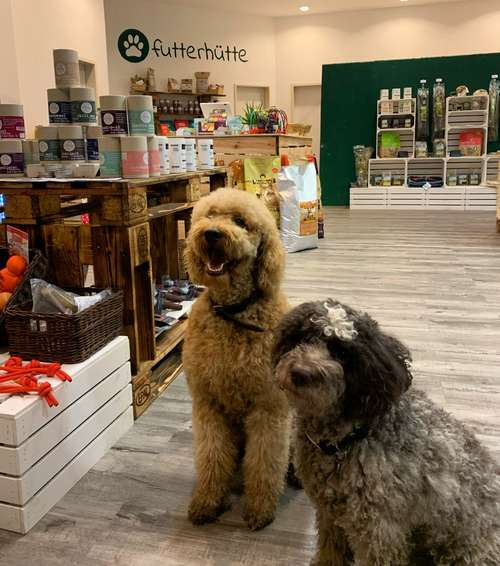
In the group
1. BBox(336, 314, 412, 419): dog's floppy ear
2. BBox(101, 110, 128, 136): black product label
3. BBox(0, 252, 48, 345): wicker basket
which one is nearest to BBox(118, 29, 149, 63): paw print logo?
BBox(101, 110, 128, 136): black product label

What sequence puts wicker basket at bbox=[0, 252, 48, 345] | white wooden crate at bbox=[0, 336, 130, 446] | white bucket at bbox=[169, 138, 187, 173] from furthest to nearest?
white bucket at bbox=[169, 138, 187, 173], wicker basket at bbox=[0, 252, 48, 345], white wooden crate at bbox=[0, 336, 130, 446]

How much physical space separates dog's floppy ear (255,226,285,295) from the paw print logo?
945 centimetres

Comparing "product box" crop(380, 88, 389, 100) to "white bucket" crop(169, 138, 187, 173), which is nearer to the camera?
"white bucket" crop(169, 138, 187, 173)

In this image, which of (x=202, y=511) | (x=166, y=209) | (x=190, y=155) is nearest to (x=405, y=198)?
(x=190, y=155)

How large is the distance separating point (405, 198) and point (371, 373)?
29.8 ft

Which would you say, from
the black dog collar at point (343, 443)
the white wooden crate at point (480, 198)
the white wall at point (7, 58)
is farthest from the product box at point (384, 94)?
the black dog collar at point (343, 443)

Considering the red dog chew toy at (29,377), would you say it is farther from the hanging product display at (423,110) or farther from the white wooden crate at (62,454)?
the hanging product display at (423,110)

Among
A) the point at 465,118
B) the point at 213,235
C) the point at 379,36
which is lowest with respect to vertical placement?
the point at 213,235

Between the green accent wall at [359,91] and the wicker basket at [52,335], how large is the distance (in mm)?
9055

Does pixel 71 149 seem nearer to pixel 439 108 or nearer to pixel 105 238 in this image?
pixel 105 238

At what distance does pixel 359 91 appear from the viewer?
1031cm

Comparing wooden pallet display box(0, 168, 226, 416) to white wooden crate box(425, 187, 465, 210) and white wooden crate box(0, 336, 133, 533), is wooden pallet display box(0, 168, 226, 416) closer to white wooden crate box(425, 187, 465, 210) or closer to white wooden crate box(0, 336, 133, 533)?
white wooden crate box(0, 336, 133, 533)

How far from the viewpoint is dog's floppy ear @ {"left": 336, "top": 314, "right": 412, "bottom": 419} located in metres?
1.21

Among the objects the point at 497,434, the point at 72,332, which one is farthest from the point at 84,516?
the point at 497,434
